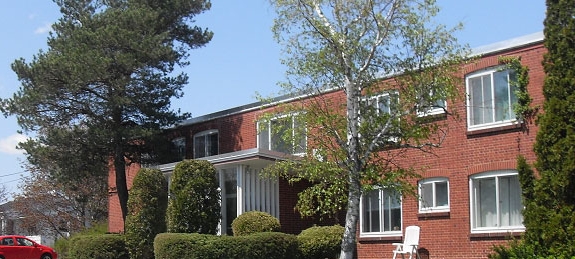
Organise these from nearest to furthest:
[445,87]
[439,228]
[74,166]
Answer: [445,87]
[439,228]
[74,166]

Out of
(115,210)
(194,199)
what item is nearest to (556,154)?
(194,199)

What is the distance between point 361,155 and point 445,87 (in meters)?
2.16

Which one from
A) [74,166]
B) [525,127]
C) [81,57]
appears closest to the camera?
[525,127]

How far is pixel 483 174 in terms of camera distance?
1972 centimetres

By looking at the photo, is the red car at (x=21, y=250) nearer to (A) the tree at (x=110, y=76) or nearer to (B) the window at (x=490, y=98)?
(A) the tree at (x=110, y=76)

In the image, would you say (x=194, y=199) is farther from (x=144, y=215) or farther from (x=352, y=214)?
(x=352, y=214)

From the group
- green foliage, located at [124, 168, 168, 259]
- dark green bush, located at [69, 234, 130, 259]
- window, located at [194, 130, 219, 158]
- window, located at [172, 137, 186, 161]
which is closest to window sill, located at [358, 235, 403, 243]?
green foliage, located at [124, 168, 168, 259]

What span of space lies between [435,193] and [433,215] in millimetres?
611

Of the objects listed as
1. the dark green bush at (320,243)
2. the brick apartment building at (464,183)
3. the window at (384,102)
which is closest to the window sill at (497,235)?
the brick apartment building at (464,183)

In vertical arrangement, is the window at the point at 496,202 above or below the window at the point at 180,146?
below

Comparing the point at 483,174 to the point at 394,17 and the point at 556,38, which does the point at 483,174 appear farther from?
the point at 394,17

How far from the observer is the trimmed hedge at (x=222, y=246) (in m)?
19.3

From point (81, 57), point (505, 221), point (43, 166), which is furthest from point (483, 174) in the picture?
point (43, 166)

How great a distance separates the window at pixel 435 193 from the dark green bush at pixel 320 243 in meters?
2.60
